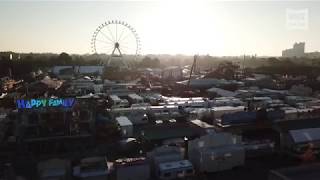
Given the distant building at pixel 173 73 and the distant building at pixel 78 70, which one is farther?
the distant building at pixel 78 70

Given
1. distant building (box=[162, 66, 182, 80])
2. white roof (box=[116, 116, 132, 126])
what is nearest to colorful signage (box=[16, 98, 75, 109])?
white roof (box=[116, 116, 132, 126])

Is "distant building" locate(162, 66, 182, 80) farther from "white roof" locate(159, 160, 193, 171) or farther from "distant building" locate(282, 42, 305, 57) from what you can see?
"distant building" locate(282, 42, 305, 57)

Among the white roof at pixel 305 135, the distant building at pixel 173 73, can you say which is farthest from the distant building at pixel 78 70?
the white roof at pixel 305 135

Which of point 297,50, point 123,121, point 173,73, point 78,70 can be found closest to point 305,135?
point 123,121

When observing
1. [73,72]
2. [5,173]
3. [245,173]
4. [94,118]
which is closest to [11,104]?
[94,118]

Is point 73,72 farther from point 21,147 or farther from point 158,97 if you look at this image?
point 21,147

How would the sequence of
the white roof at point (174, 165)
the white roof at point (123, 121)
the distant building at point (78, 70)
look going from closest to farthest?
1. the white roof at point (174, 165)
2. the white roof at point (123, 121)
3. the distant building at point (78, 70)

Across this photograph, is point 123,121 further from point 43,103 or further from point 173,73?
point 173,73

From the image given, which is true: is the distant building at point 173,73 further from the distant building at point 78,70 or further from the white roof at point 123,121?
the white roof at point 123,121
